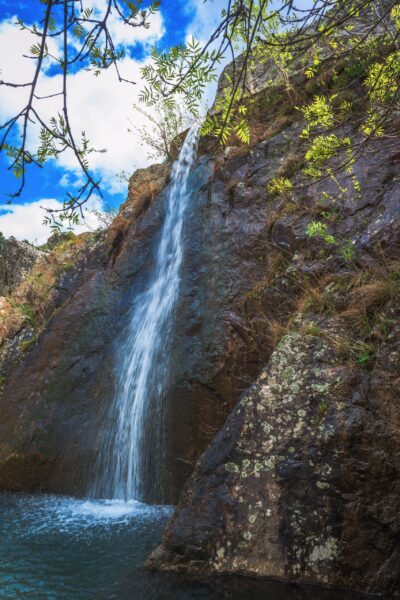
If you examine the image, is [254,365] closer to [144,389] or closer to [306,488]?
[144,389]

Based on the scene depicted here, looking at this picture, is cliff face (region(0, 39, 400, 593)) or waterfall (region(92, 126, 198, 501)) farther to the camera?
waterfall (region(92, 126, 198, 501))

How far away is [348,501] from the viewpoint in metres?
3.01

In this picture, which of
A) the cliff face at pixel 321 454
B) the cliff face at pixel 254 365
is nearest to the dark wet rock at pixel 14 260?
the cliff face at pixel 254 365

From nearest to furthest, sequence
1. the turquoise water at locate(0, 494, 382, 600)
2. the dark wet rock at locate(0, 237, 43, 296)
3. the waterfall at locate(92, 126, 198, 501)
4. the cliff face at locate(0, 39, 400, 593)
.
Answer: the turquoise water at locate(0, 494, 382, 600)
the cliff face at locate(0, 39, 400, 593)
the waterfall at locate(92, 126, 198, 501)
the dark wet rock at locate(0, 237, 43, 296)

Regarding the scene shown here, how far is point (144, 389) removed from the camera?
20.3ft

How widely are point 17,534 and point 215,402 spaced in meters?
2.52

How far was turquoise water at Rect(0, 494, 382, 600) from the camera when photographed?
9.45 feet

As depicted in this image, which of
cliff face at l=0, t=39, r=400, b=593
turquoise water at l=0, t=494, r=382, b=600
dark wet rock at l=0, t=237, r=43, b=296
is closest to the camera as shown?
turquoise water at l=0, t=494, r=382, b=600

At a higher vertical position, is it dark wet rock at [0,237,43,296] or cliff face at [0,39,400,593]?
dark wet rock at [0,237,43,296]

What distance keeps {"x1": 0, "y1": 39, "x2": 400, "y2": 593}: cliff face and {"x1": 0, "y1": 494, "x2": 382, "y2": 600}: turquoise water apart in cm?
18

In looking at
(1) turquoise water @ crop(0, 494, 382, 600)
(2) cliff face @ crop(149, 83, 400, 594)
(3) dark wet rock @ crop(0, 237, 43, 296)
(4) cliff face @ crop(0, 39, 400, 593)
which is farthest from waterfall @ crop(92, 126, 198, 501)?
(3) dark wet rock @ crop(0, 237, 43, 296)

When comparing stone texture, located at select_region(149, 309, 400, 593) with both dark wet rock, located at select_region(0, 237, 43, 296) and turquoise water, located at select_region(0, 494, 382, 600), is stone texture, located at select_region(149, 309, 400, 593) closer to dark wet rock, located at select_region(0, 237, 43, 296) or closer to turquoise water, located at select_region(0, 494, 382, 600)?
turquoise water, located at select_region(0, 494, 382, 600)

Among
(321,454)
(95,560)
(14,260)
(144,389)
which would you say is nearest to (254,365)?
(144,389)

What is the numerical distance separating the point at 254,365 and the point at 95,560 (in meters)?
2.59
